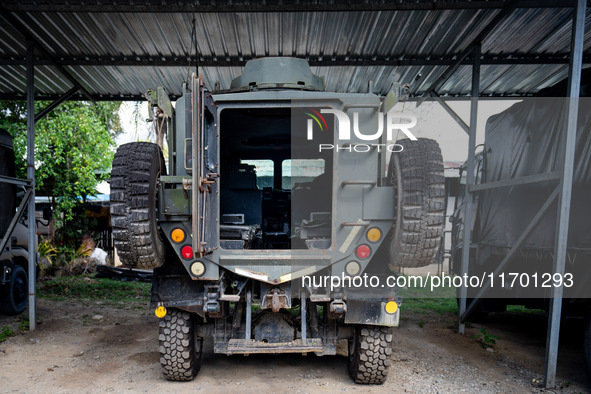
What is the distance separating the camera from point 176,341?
3619 millimetres

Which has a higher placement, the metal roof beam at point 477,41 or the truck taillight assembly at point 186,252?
the metal roof beam at point 477,41

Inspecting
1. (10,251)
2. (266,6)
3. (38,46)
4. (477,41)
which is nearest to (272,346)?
(266,6)

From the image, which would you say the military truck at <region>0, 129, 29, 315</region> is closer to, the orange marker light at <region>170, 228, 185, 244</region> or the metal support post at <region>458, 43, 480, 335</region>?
the orange marker light at <region>170, 228, 185, 244</region>

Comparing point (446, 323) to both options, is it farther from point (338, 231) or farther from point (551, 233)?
point (338, 231)

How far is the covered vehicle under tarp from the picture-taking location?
13.4 feet

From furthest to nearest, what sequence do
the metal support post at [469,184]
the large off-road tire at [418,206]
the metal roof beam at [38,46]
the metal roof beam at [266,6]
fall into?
1. the metal support post at [469,184]
2. the metal roof beam at [38,46]
3. the metal roof beam at [266,6]
4. the large off-road tire at [418,206]

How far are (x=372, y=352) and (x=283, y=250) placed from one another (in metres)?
1.30

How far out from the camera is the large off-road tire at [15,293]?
19.8 feet

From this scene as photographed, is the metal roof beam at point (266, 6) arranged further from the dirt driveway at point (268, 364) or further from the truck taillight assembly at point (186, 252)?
the dirt driveway at point (268, 364)

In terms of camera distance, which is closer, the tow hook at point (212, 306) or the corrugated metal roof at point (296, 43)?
the tow hook at point (212, 306)

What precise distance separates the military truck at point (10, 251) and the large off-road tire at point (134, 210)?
10.2 feet

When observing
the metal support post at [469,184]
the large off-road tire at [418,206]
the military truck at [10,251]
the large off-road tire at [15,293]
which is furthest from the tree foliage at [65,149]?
the large off-road tire at [418,206]

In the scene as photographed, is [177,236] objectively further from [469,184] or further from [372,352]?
[469,184]

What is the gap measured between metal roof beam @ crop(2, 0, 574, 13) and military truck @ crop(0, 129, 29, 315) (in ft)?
7.53
